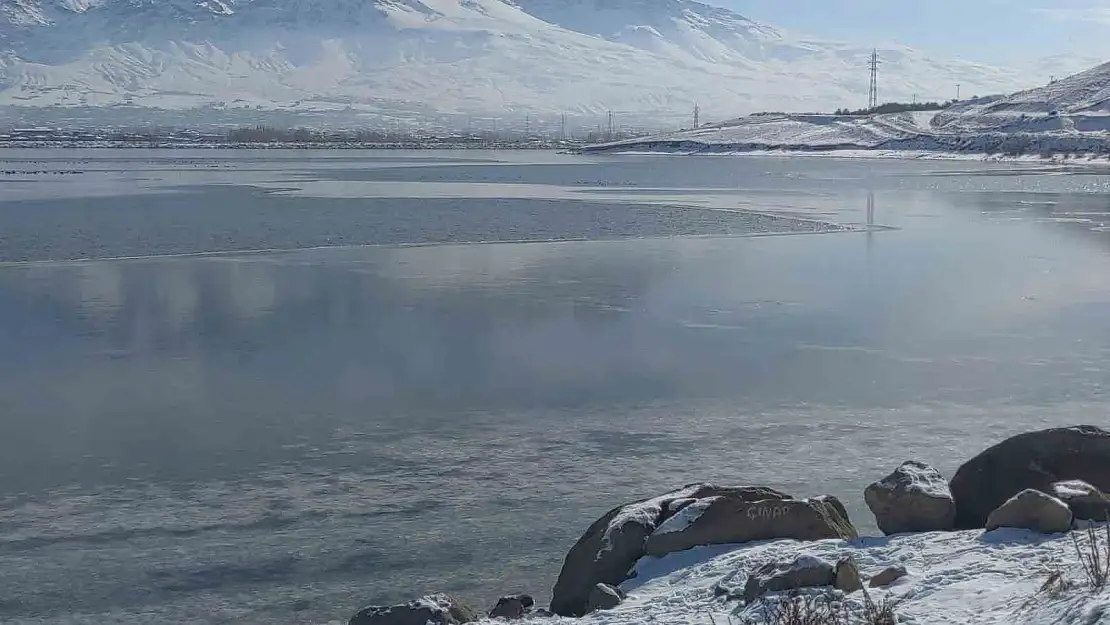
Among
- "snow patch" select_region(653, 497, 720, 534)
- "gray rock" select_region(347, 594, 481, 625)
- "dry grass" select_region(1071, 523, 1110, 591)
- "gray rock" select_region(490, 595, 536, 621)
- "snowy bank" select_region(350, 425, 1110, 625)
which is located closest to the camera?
"dry grass" select_region(1071, 523, 1110, 591)

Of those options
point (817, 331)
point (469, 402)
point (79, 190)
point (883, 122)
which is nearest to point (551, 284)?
point (817, 331)

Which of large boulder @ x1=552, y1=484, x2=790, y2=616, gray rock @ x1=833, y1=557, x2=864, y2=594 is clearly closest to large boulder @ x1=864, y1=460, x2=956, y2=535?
large boulder @ x1=552, y1=484, x2=790, y2=616

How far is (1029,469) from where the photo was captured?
19.8 ft

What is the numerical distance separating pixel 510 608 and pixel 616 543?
618mm

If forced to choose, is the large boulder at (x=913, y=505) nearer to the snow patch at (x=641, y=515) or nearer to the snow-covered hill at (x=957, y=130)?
the snow patch at (x=641, y=515)

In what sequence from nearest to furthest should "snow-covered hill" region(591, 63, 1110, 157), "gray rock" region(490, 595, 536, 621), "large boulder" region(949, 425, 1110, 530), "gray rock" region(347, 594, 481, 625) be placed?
"gray rock" region(347, 594, 481, 625) < "gray rock" region(490, 595, 536, 621) < "large boulder" region(949, 425, 1110, 530) < "snow-covered hill" region(591, 63, 1110, 157)

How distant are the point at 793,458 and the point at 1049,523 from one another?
2.58 meters

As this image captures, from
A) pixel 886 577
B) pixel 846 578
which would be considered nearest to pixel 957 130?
pixel 886 577

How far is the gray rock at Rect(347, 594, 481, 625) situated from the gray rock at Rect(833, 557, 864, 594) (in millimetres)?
1535

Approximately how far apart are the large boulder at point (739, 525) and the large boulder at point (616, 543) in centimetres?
9

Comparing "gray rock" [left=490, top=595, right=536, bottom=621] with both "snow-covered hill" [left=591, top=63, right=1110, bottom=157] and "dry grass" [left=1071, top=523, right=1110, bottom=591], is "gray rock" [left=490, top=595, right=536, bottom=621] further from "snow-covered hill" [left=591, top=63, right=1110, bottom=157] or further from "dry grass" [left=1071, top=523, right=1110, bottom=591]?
"snow-covered hill" [left=591, top=63, right=1110, bottom=157]

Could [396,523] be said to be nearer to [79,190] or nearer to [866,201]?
[866,201]

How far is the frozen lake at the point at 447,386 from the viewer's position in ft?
20.4

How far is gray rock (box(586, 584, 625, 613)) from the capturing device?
513 cm
